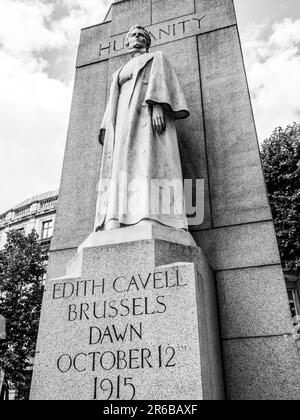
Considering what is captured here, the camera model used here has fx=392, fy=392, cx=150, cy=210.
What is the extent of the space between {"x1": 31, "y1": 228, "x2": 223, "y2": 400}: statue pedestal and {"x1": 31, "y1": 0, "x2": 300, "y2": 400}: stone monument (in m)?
0.01

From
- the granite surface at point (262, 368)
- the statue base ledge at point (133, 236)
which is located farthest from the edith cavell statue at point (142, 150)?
the granite surface at point (262, 368)

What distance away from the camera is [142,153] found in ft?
21.5

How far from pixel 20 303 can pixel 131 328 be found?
76.4ft

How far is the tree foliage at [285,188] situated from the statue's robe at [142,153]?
14.1m

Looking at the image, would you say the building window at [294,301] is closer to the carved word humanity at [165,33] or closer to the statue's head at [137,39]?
the carved word humanity at [165,33]

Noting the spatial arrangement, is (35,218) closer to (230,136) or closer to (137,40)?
(137,40)

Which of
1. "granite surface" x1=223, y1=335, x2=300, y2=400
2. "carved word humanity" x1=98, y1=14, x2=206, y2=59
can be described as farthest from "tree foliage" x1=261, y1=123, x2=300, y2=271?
"granite surface" x1=223, y1=335, x2=300, y2=400

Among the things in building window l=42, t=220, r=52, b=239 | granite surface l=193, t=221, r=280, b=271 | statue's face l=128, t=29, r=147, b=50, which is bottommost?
granite surface l=193, t=221, r=280, b=271

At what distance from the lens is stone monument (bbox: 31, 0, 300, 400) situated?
4676 mm

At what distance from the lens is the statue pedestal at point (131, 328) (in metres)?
4.50

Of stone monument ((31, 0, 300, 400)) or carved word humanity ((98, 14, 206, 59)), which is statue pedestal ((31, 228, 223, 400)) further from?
carved word humanity ((98, 14, 206, 59))

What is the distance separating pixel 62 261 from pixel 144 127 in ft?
10.3

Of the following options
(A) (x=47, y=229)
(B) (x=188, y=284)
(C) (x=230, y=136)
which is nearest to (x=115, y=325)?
(B) (x=188, y=284)

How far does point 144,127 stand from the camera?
268 inches
